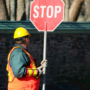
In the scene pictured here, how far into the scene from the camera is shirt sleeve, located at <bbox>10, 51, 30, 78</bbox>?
12.8ft

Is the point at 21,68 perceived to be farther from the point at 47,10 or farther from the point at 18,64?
the point at 47,10

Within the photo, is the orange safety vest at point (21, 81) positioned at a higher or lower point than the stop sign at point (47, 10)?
lower

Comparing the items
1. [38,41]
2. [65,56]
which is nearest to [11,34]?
[38,41]

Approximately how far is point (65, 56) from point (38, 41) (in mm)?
1182

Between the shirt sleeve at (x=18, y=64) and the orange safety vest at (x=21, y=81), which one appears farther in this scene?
the orange safety vest at (x=21, y=81)

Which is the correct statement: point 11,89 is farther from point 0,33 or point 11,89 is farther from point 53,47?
point 53,47

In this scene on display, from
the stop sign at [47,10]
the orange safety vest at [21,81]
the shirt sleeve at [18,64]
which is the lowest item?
the orange safety vest at [21,81]

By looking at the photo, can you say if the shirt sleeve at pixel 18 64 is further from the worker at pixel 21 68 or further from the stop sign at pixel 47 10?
the stop sign at pixel 47 10

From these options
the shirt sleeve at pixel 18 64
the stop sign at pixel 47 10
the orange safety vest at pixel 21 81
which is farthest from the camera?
the stop sign at pixel 47 10

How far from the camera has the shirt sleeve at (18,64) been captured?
391cm

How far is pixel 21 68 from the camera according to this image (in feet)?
12.9

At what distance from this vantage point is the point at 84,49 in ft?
31.4

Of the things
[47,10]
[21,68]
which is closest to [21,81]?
[21,68]

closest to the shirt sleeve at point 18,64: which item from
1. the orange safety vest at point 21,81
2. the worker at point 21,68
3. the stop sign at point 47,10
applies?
the worker at point 21,68
